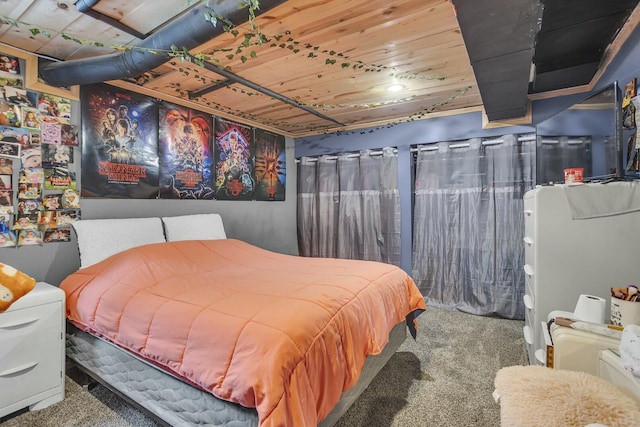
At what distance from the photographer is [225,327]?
131 cm

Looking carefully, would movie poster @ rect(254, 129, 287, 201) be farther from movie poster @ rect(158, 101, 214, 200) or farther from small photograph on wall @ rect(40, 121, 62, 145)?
small photograph on wall @ rect(40, 121, 62, 145)

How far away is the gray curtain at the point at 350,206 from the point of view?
3.91m

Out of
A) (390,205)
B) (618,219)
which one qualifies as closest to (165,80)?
(390,205)

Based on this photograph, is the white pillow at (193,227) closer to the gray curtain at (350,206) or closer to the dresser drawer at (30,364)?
the dresser drawer at (30,364)

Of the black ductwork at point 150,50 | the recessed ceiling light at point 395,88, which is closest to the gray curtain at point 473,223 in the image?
the recessed ceiling light at point 395,88

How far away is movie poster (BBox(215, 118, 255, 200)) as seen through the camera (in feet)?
11.5

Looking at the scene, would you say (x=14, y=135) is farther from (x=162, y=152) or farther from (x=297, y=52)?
(x=297, y=52)

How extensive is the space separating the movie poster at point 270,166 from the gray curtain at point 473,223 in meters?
1.86

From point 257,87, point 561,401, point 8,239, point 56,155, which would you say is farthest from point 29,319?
point 561,401

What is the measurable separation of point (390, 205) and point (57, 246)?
130 inches

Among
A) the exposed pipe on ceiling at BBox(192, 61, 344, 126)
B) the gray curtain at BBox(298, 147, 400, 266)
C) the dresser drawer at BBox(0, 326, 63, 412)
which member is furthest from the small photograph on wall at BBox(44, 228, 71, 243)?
the gray curtain at BBox(298, 147, 400, 266)

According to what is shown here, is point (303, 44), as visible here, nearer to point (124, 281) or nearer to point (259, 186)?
point (124, 281)

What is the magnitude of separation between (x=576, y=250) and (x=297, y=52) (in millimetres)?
2171

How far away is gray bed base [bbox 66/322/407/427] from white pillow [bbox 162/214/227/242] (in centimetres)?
99
